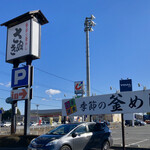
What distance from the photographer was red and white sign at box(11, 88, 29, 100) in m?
14.6

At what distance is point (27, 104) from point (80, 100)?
4035 millimetres

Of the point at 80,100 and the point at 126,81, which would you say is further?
the point at 126,81

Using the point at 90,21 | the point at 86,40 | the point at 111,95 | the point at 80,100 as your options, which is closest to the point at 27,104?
the point at 80,100

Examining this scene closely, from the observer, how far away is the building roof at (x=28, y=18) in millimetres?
15952

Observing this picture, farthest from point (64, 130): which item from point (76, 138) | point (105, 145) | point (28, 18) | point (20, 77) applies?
point (28, 18)

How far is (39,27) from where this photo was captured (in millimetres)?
16641

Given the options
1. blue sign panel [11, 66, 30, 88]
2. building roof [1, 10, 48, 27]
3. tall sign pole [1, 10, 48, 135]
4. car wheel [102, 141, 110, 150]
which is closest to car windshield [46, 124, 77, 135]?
car wheel [102, 141, 110, 150]

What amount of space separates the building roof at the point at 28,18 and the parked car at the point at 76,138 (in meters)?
9.98

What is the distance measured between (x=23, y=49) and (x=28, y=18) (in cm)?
250

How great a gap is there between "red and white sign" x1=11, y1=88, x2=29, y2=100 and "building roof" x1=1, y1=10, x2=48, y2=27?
559cm

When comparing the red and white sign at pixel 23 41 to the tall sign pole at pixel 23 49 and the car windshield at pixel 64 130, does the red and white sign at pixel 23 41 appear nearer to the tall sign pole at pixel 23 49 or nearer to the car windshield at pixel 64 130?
the tall sign pole at pixel 23 49

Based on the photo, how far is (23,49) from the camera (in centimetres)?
1567

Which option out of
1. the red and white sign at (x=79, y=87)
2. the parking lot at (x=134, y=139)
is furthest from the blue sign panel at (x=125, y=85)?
the parking lot at (x=134, y=139)

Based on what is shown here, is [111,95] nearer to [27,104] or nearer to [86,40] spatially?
[27,104]
